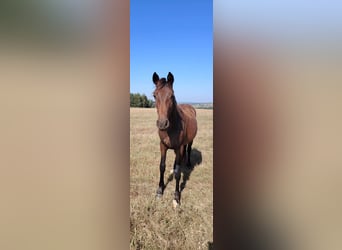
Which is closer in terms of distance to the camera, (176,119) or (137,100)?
(137,100)

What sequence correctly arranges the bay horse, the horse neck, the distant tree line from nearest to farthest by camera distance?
1. the distant tree line
2. the bay horse
3. the horse neck

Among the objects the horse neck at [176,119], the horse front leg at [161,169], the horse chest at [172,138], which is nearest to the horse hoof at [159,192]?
the horse front leg at [161,169]

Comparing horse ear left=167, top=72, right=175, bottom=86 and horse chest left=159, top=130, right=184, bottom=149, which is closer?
horse ear left=167, top=72, right=175, bottom=86

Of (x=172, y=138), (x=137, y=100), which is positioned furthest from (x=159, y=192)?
(x=137, y=100)

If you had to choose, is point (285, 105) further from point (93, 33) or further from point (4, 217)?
point (4, 217)

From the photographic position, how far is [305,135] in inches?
25.1

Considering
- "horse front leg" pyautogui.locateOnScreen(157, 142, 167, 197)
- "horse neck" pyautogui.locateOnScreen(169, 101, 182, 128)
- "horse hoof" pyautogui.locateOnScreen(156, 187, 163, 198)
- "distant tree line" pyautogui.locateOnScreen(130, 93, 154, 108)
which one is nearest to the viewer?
"distant tree line" pyautogui.locateOnScreen(130, 93, 154, 108)

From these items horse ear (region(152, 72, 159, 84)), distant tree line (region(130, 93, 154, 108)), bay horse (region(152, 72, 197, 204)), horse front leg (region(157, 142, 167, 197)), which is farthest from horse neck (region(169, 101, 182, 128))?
distant tree line (region(130, 93, 154, 108))

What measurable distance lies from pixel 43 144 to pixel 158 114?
137 centimetres

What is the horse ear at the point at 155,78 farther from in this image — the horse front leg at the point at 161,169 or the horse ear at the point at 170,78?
the horse front leg at the point at 161,169

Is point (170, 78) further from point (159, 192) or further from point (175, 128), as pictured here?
point (175, 128)

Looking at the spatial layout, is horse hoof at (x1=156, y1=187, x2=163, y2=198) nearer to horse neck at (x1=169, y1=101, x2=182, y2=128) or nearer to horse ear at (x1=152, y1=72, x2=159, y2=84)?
horse ear at (x1=152, y1=72, x2=159, y2=84)

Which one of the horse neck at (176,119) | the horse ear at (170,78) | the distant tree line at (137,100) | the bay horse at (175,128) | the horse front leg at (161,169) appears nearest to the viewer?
the distant tree line at (137,100)

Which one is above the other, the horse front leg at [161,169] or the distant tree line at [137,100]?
the distant tree line at [137,100]
